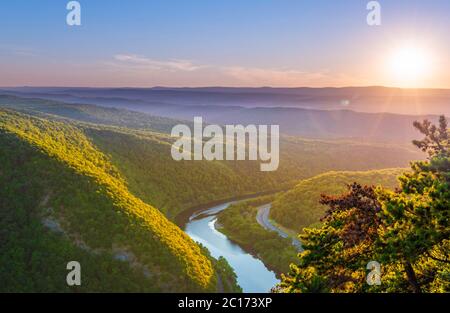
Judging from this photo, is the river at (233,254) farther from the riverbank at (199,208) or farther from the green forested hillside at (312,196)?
the green forested hillside at (312,196)

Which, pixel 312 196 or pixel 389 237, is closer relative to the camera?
pixel 389 237

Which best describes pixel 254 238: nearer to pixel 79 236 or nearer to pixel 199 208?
pixel 199 208

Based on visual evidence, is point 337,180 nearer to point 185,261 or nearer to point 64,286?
point 185,261

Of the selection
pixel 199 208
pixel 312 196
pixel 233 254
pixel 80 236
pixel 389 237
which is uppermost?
pixel 389 237

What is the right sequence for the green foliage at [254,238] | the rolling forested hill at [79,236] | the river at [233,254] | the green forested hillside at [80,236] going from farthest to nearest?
the green foliage at [254,238] → the river at [233,254] → the rolling forested hill at [79,236] → the green forested hillside at [80,236]

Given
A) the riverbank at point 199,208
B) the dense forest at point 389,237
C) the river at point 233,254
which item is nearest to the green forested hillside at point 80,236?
the river at point 233,254

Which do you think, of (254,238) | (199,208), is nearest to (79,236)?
(254,238)
